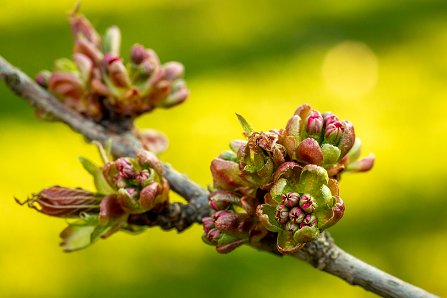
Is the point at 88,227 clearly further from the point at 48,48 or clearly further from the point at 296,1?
the point at 296,1

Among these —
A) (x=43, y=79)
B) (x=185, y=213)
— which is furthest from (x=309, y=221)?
(x=43, y=79)

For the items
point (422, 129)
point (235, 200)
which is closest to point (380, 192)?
point (422, 129)

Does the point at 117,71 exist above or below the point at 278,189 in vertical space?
above

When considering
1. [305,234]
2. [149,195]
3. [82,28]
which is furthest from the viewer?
[82,28]

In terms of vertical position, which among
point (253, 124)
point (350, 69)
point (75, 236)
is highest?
point (350, 69)

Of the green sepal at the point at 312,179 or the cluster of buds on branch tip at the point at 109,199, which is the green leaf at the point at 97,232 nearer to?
the cluster of buds on branch tip at the point at 109,199

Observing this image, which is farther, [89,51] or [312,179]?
[89,51]

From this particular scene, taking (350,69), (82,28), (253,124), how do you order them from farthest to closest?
(350,69), (253,124), (82,28)

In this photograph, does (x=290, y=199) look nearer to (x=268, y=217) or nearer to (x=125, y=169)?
(x=268, y=217)
